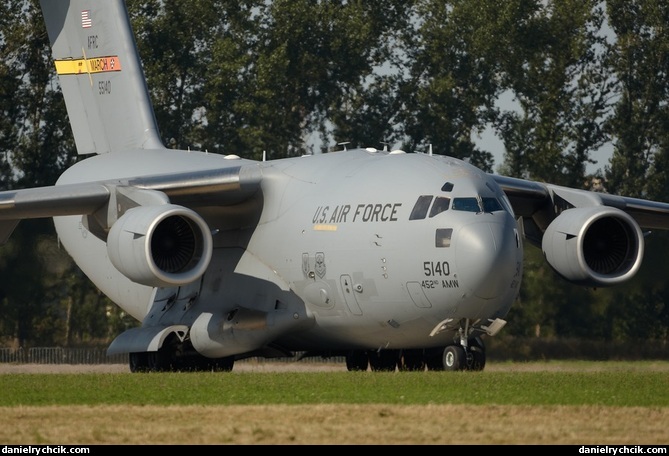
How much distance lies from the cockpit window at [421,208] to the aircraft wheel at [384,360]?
349cm

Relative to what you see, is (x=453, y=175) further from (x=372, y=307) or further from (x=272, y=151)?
(x=272, y=151)

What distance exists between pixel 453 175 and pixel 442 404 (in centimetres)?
612

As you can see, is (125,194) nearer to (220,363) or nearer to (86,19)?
(220,363)

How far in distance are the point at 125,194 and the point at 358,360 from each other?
4491 mm

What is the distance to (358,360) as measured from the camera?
2214 cm

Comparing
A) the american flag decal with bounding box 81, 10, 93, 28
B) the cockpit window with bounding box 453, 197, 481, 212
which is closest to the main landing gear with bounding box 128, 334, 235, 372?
the cockpit window with bounding box 453, 197, 481, 212

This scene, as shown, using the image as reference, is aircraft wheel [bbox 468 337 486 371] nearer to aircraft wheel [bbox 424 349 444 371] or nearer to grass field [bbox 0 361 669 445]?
aircraft wheel [bbox 424 349 444 371]

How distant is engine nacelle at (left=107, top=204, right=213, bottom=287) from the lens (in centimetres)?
1898

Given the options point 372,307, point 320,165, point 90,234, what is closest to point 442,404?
point 372,307

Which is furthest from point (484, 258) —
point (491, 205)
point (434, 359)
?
point (434, 359)

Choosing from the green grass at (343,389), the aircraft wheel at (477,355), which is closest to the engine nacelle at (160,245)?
the green grass at (343,389)

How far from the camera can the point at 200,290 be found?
70.8 feet

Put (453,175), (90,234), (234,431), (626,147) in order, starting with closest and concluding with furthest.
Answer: (234,431) < (453,175) < (90,234) < (626,147)

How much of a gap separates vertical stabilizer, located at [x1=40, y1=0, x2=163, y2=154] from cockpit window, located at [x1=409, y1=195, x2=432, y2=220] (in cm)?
724
